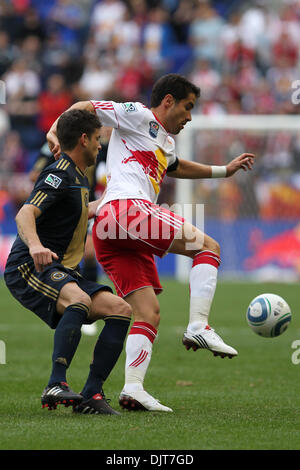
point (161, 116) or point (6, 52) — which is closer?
point (161, 116)

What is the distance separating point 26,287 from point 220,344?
1247 millimetres

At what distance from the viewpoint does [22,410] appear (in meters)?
5.57

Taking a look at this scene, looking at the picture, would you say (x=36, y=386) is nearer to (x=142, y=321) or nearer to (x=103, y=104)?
(x=142, y=321)

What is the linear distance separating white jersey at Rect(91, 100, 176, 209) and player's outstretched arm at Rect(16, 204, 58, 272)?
0.79 m

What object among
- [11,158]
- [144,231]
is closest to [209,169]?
[144,231]

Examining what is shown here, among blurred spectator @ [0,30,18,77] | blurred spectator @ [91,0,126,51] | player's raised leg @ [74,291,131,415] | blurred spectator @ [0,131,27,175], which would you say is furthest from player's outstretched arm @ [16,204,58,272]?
blurred spectator @ [91,0,126,51]

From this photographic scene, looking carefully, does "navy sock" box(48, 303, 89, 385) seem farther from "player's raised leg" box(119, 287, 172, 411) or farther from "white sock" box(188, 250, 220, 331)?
"white sock" box(188, 250, 220, 331)

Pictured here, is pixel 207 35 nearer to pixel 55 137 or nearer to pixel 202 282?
pixel 55 137

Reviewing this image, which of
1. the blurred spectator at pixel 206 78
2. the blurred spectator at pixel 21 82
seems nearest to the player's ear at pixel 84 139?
the blurred spectator at pixel 206 78

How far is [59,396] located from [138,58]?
50.8 ft

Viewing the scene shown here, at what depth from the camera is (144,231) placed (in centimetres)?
562

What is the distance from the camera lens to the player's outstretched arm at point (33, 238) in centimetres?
496

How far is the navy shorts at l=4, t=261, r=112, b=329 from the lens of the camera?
17.3 feet

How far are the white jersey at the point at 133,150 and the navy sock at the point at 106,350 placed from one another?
0.85 meters
